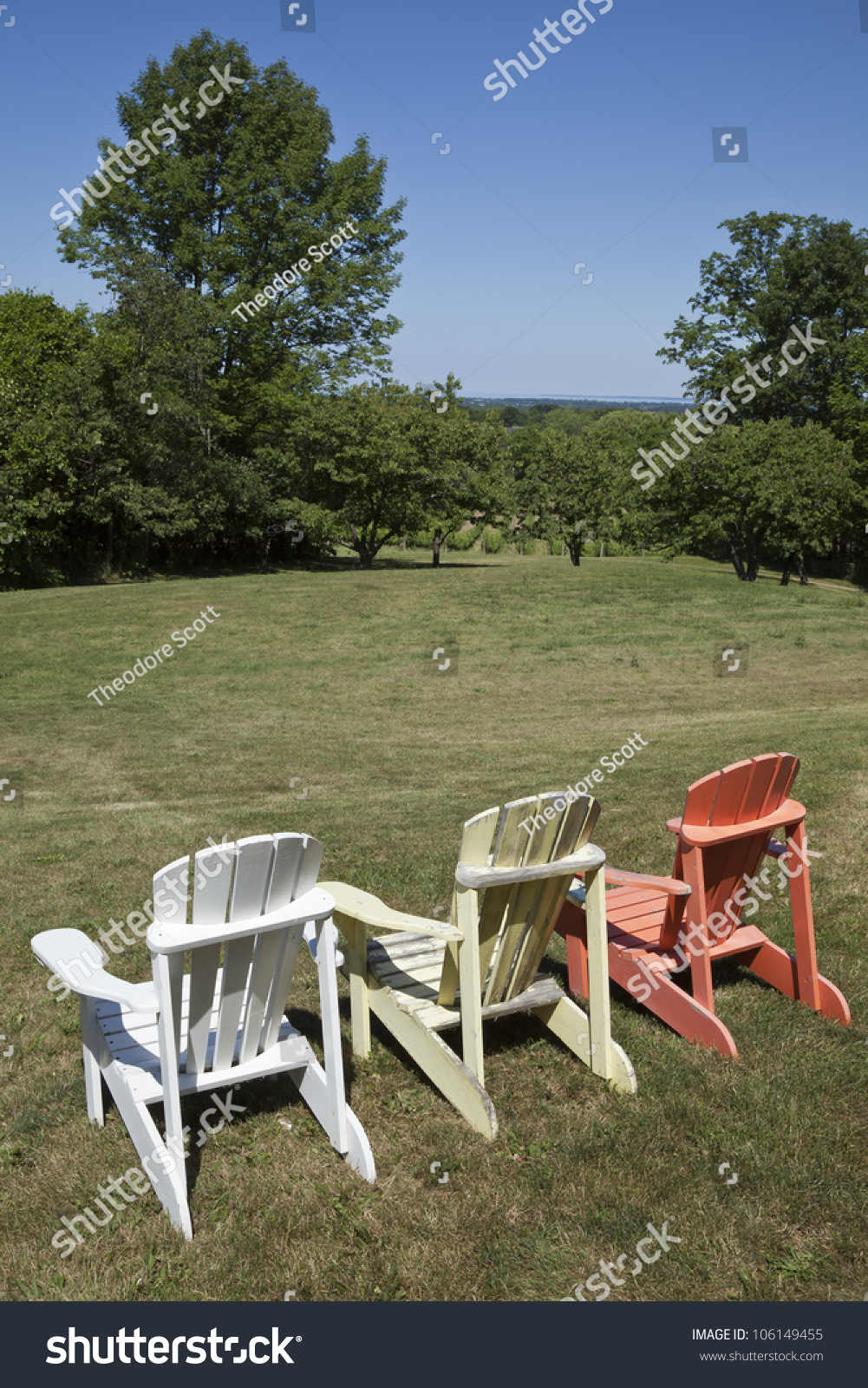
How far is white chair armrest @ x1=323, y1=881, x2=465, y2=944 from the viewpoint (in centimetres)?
360

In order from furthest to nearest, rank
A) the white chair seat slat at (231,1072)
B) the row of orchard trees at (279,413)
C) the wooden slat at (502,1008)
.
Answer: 1. the row of orchard trees at (279,413)
2. the wooden slat at (502,1008)
3. the white chair seat slat at (231,1072)

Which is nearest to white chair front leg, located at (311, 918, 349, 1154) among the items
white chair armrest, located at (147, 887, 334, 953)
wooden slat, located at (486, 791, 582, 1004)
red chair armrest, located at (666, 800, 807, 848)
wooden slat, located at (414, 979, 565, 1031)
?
white chair armrest, located at (147, 887, 334, 953)

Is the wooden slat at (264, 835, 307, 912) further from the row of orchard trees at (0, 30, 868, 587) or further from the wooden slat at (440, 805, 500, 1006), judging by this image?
the row of orchard trees at (0, 30, 868, 587)

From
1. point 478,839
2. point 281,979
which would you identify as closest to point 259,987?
point 281,979

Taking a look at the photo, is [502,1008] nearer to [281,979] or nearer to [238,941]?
[281,979]

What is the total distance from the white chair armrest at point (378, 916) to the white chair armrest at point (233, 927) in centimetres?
32

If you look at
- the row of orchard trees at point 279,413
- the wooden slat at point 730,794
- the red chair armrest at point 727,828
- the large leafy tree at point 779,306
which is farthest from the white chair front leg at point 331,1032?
the large leafy tree at point 779,306

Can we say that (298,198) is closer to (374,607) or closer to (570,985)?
(374,607)

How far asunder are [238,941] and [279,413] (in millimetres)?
33357

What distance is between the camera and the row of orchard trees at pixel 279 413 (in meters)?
28.5

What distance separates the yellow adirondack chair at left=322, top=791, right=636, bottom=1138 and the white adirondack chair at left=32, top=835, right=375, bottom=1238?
435 millimetres

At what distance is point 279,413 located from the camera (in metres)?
34.5

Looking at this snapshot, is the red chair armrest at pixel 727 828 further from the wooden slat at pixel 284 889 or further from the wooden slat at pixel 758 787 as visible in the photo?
the wooden slat at pixel 284 889

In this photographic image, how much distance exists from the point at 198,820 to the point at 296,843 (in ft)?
18.2
